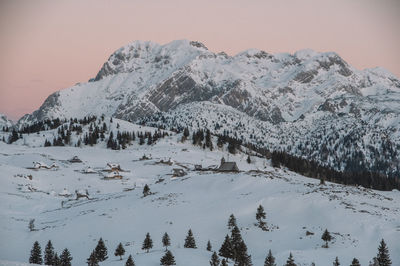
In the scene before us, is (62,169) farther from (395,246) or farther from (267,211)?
(395,246)

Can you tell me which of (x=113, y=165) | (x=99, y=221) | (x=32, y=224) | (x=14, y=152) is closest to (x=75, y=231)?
(x=99, y=221)

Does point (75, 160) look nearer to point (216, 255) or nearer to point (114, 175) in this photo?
point (114, 175)

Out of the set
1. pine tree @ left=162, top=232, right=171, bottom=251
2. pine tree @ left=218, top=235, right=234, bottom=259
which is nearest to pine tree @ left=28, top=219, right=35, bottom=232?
pine tree @ left=162, top=232, right=171, bottom=251

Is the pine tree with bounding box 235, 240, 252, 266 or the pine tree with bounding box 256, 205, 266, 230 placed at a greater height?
the pine tree with bounding box 256, 205, 266, 230

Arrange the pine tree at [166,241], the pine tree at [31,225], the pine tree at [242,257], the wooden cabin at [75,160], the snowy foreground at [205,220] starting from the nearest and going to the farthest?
the pine tree at [242,257] < the snowy foreground at [205,220] < the pine tree at [166,241] < the pine tree at [31,225] < the wooden cabin at [75,160]

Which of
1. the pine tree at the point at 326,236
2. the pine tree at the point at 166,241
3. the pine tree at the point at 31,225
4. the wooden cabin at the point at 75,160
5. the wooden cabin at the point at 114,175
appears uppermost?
the wooden cabin at the point at 75,160

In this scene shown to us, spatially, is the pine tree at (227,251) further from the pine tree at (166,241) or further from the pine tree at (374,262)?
the pine tree at (374,262)

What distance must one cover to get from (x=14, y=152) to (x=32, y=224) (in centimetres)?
10933

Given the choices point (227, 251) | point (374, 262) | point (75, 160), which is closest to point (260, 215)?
point (227, 251)

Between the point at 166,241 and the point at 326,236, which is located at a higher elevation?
the point at 326,236

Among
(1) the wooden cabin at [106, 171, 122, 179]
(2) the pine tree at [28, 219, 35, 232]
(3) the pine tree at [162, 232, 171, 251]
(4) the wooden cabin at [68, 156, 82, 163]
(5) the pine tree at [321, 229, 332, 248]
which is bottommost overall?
(2) the pine tree at [28, 219, 35, 232]

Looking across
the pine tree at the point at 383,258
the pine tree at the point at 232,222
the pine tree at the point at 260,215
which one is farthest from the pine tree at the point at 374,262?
the pine tree at the point at 232,222

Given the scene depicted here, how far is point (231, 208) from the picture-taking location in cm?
6869

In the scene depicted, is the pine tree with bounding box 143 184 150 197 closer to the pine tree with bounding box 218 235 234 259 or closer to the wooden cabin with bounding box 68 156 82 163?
the pine tree with bounding box 218 235 234 259
